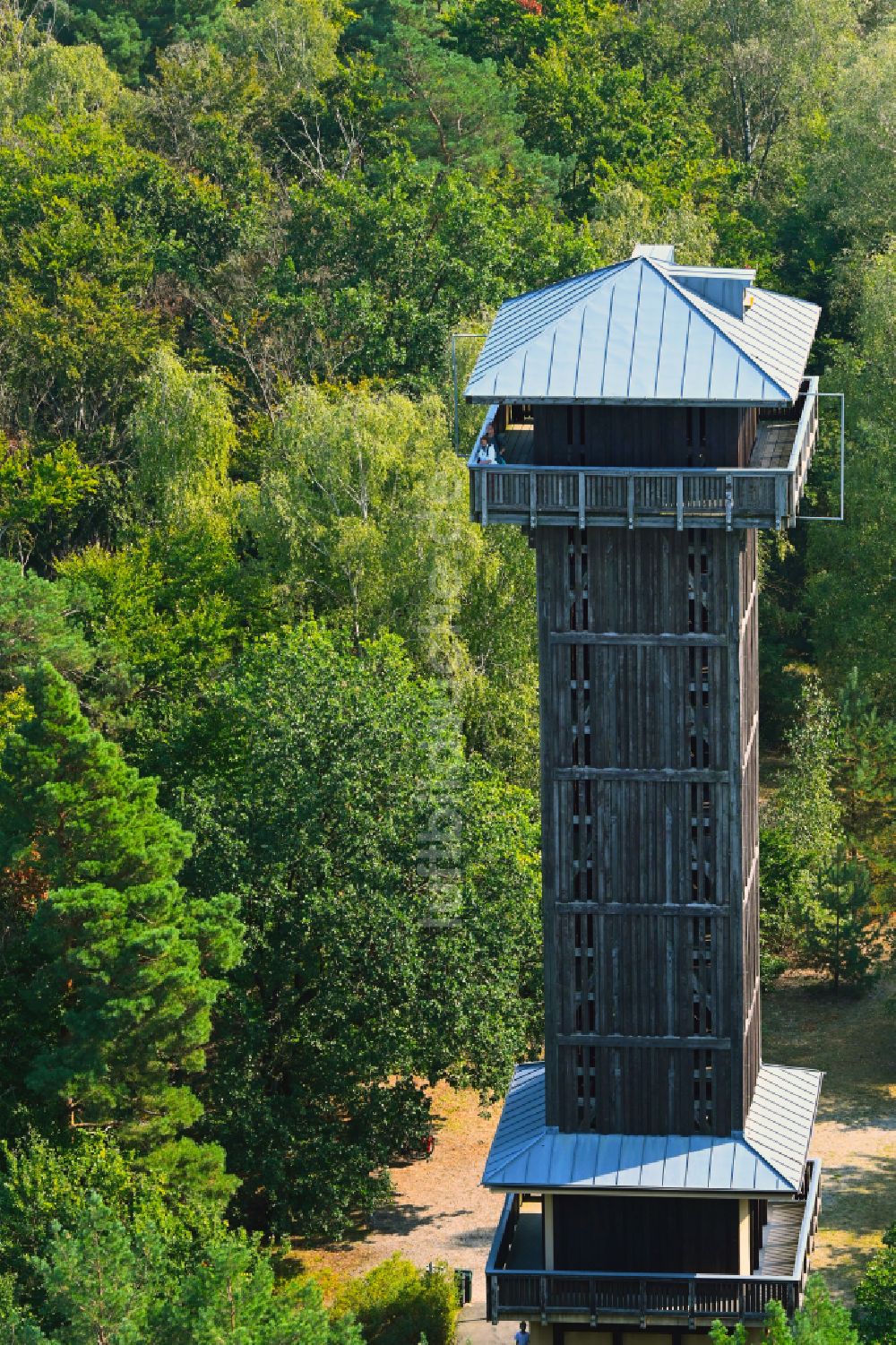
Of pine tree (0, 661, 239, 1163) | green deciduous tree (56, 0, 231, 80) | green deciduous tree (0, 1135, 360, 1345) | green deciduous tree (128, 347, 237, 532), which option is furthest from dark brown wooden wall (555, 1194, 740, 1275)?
green deciduous tree (56, 0, 231, 80)

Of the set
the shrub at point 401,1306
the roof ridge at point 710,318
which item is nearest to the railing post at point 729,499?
the roof ridge at point 710,318

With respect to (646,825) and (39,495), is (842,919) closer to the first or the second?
(646,825)

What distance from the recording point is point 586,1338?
48.5 meters

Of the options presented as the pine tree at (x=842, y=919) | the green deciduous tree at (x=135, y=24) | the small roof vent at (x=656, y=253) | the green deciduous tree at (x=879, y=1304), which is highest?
the green deciduous tree at (x=135, y=24)

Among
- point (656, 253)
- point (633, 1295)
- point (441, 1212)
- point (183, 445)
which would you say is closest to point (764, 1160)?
point (633, 1295)

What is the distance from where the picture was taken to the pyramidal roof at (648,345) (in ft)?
147

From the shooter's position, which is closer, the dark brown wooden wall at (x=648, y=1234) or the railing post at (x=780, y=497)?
the railing post at (x=780, y=497)

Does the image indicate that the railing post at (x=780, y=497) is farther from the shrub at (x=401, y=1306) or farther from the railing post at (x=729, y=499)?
the shrub at (x=401, y=1306)

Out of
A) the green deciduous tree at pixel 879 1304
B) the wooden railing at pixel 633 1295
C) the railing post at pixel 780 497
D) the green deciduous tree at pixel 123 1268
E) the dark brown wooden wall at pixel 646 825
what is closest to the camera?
the green deciduous tree at pixel 123 1268

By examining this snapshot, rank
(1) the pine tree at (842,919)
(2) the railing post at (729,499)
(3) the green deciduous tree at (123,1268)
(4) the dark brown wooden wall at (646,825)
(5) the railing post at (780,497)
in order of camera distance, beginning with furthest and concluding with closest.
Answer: (1) the pine tree at (842,919) → (4) the dark brown wooden wall at (646,825) → (2) the railing post at (729,499) → (5) the railing post at (780,497) → (3) the green deciduous tree at (123,1268)

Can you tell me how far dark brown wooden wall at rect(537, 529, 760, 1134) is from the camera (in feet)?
152

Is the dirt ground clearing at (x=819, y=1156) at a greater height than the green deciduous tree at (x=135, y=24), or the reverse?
the green deciduous tree at (x=135, y=24)

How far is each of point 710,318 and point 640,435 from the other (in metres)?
2.59

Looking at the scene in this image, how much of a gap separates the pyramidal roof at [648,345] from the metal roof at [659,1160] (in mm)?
14420
